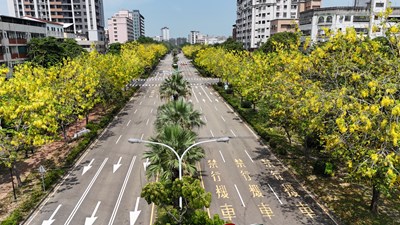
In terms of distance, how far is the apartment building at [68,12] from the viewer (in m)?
136

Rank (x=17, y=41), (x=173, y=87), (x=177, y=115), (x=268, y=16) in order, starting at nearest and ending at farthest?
(x=177, y=115), (x=173, y=87), (x=17, y=41), (x=268, y=16)

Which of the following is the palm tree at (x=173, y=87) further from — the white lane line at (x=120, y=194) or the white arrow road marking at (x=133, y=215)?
the white arrow road marking at (x=133, y=215)

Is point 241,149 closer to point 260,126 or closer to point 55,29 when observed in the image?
point 260,126

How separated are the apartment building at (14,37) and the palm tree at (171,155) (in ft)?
175

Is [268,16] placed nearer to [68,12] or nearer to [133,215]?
[68,12]

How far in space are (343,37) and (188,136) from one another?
13.9 metres

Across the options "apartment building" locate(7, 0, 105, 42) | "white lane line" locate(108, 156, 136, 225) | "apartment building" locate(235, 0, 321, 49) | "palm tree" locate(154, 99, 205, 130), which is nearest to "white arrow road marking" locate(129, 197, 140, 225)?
"white lane line" locate(108, 156, 136, 225)

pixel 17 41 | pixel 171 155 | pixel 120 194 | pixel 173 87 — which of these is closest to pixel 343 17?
pixel 173 87

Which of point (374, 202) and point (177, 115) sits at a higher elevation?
point (177, 115)

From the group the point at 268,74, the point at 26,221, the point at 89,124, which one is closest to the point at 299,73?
the point at 268,74

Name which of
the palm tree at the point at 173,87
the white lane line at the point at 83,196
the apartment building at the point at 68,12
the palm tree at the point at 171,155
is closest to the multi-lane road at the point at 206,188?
the white lane line at the point at 83,196

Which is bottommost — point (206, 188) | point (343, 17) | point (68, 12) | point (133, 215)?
point (133, 215)

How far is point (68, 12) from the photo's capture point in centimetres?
14075

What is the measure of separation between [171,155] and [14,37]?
63.6 metres
